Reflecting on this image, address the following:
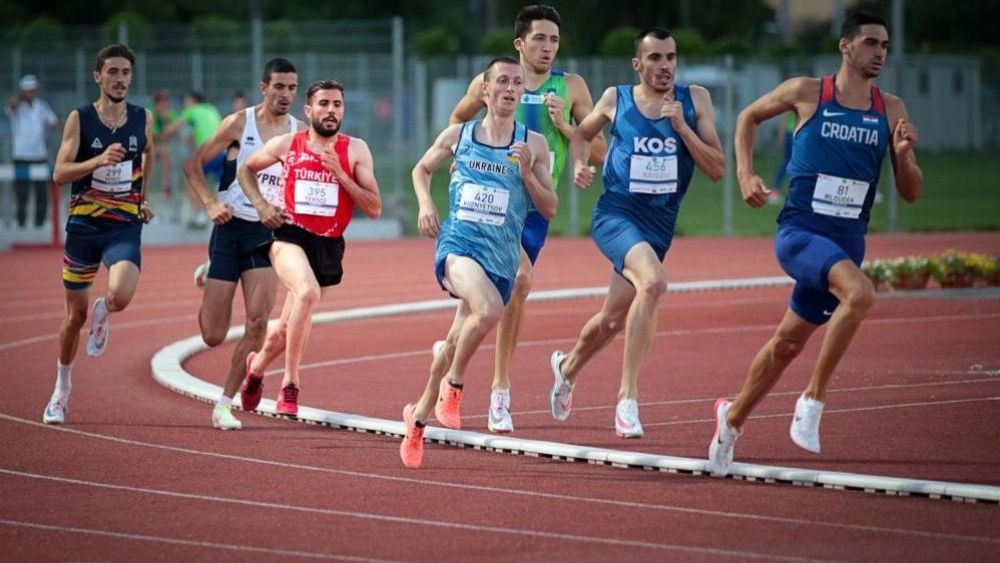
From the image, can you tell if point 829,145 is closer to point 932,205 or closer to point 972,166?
point 932,205

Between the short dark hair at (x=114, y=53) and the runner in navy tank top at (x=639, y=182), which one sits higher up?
the short dark hair at (x=114, y=53)

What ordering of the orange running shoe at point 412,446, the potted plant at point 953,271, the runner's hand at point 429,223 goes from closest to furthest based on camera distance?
the orange running shoe at point 412,446, the runner's hand at point 429,223, the potted plant at point 953,271

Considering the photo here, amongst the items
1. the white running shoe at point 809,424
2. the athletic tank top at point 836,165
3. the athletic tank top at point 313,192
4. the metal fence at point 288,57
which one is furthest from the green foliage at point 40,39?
the white running shoe at point 809,424

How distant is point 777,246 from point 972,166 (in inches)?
1518

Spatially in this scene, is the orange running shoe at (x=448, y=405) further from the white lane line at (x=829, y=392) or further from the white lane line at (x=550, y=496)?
the white lane line at (x=829, y=392)

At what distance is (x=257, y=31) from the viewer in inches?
1112

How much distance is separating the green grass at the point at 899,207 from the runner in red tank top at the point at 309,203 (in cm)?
1812

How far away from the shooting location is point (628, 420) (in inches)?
417

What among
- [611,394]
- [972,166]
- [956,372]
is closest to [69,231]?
[611,394]

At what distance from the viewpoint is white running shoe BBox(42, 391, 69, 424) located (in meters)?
11.6

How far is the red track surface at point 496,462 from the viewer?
25.9 ft

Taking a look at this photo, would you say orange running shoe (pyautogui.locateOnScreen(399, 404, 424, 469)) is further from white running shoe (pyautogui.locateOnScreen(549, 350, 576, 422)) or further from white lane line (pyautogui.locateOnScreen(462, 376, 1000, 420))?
white lane line (pyautogui.locateOnScreen(462, 376, 1000, 420))

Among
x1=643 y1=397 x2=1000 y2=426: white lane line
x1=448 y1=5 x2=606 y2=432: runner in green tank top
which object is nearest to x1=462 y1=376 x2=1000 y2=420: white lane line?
x1=643 y1=397 x2=1000 y2=426: white lane line

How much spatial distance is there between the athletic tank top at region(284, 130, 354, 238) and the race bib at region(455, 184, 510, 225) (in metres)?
1.38
